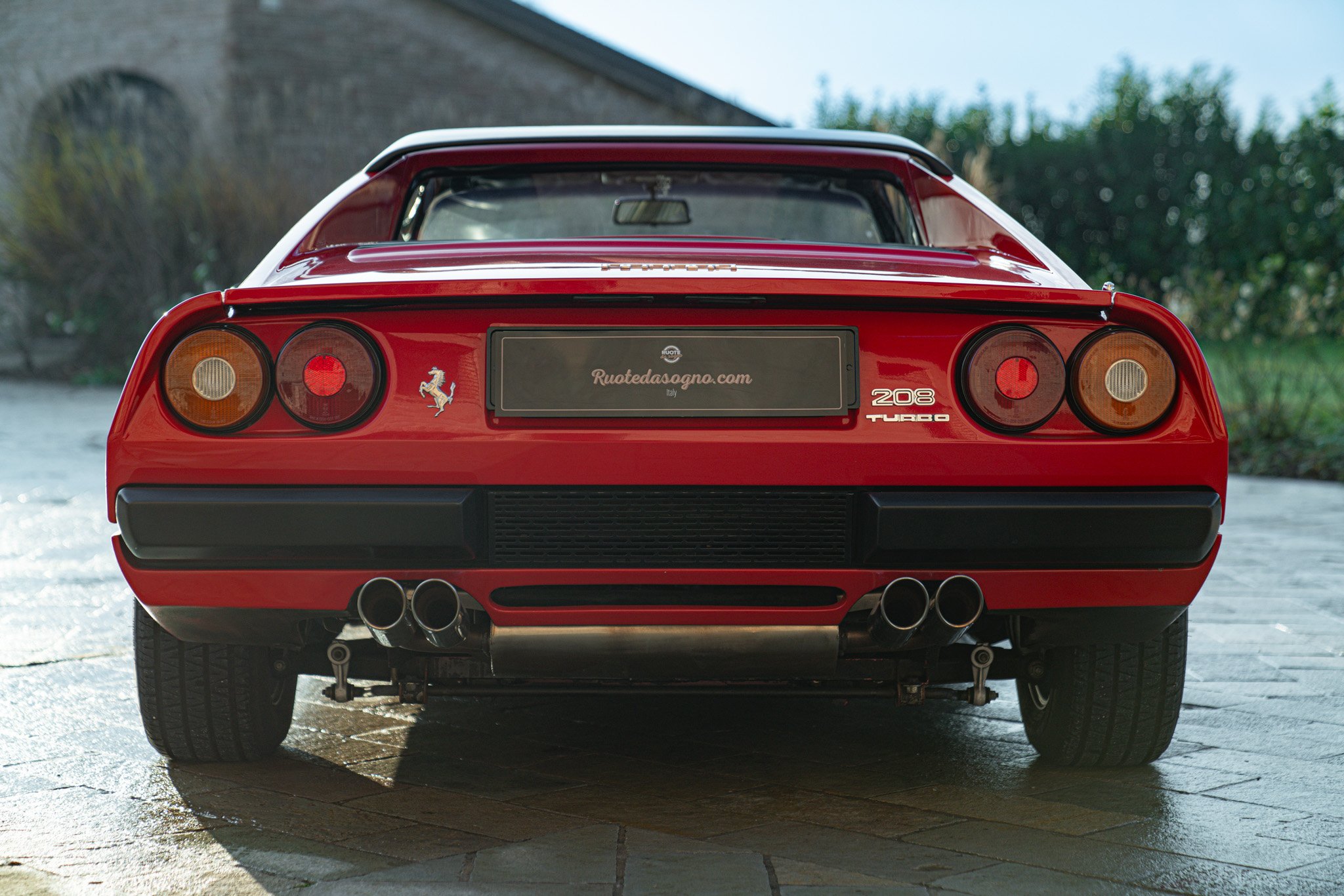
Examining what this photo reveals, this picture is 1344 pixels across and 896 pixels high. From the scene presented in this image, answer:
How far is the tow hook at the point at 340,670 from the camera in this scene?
2561 millimetres

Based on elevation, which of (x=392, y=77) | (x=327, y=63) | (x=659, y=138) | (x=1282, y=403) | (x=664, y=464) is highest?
(x=327, y=63)

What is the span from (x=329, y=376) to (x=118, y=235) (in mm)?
12857

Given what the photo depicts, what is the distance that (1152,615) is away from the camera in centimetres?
241

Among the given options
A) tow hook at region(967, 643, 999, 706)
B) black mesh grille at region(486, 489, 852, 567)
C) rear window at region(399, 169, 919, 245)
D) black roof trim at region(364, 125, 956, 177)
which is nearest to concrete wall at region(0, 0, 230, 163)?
rear window at region(399, 169, 919, 245)

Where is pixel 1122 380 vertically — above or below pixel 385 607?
above

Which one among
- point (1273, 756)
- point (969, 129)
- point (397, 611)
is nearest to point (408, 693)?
point (397, 611)

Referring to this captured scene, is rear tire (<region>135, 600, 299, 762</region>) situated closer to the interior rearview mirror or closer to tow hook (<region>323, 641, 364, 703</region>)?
tow hook (<region>323, 641, 364, 703</region>)

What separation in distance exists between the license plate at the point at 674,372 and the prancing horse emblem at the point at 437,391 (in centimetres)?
7

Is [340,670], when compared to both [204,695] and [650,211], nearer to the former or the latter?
[204,695]

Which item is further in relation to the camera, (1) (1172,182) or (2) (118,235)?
(1) (1172,182)

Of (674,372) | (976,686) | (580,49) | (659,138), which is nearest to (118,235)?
(580,49)

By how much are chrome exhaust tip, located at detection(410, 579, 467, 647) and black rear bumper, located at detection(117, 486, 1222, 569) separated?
4 centimetres

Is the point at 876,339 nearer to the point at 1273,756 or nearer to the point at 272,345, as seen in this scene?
the point at 272,345

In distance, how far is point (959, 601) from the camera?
91.9 inches
